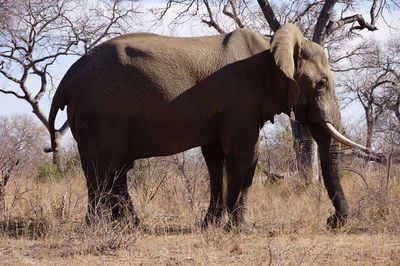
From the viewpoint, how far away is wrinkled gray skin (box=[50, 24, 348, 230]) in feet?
25.4

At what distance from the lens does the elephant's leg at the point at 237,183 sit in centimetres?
778

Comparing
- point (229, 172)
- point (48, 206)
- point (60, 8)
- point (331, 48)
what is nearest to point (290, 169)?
point (229, 172)

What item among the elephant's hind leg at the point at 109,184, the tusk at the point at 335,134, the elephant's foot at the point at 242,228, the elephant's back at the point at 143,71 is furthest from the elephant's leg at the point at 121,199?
the tusk at the point at 335,134

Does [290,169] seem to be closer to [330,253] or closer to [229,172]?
[229,172]

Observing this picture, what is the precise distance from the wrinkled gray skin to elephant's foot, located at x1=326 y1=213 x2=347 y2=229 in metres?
0.01

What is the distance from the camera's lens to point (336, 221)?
7.88 m

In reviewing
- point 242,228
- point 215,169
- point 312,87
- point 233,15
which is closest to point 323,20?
point 233,15

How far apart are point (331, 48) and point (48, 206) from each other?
1495 cm

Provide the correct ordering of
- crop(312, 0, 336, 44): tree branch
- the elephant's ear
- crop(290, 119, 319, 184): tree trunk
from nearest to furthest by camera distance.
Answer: the elephant's ear < crop(290, 119, 319, 184): tree trunk < crop(312, 0, 336, 44): tree branch

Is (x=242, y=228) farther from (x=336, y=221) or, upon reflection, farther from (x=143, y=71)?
(x=143, y=71)

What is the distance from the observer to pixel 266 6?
13.9m

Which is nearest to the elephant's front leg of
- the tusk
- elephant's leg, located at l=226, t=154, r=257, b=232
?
elephant's leg, located at l=226, t=154, r=257, b=232

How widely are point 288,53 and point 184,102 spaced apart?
138cm

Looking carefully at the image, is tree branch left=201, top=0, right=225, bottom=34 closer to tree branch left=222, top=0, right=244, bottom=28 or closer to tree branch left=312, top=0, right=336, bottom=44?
tree branch left=222, top=0, right=244, bottom=28
